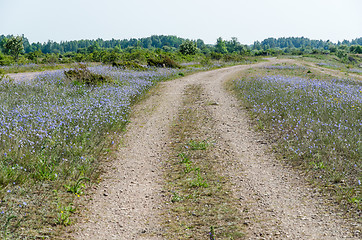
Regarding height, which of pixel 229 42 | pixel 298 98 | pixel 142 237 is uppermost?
pixel 229 42

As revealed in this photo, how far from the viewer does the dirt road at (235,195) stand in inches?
185

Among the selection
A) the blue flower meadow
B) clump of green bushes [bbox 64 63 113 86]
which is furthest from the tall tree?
the blue flower meadow

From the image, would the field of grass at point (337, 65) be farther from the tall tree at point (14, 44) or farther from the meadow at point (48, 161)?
the tall tree at point (14, 44)

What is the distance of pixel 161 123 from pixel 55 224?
7.15 m

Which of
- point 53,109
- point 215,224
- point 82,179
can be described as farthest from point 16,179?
point 53,109

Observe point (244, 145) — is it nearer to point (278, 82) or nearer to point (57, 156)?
point (57, 156)

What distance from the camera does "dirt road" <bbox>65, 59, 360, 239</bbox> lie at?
470cm

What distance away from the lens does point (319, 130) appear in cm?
848


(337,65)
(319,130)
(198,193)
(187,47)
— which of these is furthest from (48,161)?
(337,65)

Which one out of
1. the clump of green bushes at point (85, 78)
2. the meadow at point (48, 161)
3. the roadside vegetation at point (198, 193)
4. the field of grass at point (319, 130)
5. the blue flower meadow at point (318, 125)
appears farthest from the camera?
the clump of green bushes at point (85, 78)

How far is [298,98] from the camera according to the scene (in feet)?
41.8

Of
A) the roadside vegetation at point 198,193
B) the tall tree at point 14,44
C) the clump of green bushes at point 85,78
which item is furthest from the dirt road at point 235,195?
the tall tree at point 14,44

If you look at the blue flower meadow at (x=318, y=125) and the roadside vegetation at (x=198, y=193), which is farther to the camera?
the blue flower meadow at (x=318, y=125)

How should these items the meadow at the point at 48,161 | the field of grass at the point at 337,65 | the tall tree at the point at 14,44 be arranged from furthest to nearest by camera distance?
the tall tree at the point at 14,44 → the field of grass at the point at 337,65 → the meadow at the point at 48,161
